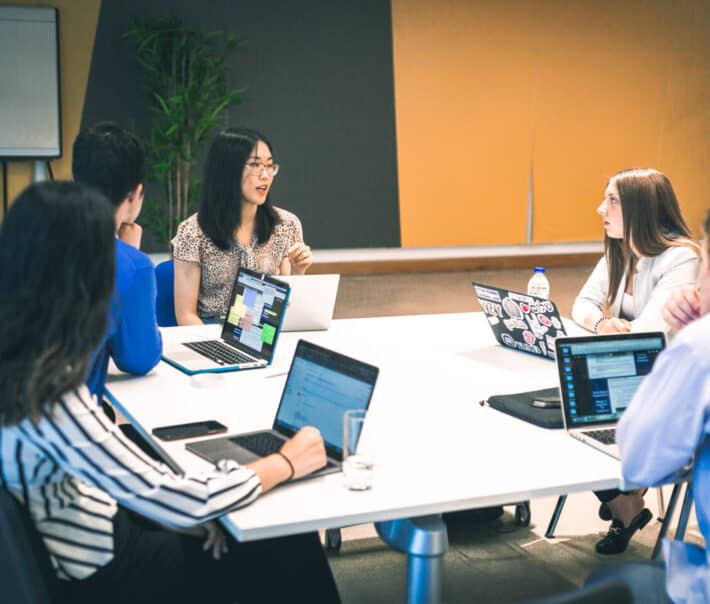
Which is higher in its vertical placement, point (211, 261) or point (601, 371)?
point (211, 261)

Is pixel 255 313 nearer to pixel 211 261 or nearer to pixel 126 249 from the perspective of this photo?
pixel 126 249

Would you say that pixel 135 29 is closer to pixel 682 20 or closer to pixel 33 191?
pixel 682 20

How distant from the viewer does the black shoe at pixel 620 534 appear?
3.08 meters

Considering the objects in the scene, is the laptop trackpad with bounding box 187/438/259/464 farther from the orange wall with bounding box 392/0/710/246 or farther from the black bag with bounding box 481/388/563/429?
the orange wall with bounding box 392/0/710/246

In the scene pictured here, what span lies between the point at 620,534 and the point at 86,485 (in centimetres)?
196

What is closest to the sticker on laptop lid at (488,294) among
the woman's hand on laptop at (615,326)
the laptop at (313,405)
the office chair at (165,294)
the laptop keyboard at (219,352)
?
the woman's hand on laptop at (615,326)

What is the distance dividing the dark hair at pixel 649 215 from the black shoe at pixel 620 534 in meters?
0.89

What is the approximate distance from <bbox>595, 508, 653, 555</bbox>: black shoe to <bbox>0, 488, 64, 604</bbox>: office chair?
207 cm

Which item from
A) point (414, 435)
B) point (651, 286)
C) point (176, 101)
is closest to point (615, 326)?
point (651, 286)

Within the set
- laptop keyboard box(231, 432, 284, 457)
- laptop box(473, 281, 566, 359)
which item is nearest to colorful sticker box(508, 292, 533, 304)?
laptop box(473, 281, 566, 359)

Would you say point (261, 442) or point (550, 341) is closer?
point (261, 442)

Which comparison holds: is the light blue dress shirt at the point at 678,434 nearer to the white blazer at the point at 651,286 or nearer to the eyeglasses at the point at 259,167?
the white blazer at the point at 651,286

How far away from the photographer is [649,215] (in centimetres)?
324

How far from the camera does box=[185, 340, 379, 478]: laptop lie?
1.93 m
